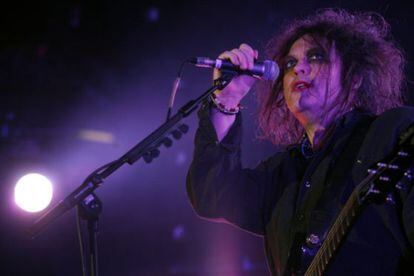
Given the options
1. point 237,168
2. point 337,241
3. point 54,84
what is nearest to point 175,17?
point 54,84

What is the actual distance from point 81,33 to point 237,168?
2438 millimetres

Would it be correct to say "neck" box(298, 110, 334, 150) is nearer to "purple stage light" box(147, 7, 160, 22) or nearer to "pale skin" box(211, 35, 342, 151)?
"pale skin" box(211, 35, 342, 151)

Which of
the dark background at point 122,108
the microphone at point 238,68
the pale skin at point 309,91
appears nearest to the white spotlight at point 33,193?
the dark background at point 122,108

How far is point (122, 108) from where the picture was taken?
451cm

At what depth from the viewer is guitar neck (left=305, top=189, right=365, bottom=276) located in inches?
60.7

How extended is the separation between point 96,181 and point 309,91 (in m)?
0.97

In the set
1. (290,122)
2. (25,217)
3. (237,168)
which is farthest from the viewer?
(25,217)

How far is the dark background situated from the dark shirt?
1.60 meters

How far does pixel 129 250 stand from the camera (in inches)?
178

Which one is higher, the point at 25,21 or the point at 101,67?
the point at 25,21

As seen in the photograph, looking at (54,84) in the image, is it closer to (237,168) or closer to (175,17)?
(175,17)

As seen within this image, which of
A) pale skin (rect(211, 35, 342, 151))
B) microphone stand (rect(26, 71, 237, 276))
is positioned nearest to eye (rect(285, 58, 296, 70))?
pale skin (rect(211, 35, 342, 151))

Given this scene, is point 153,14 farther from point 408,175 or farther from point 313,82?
point 408,175

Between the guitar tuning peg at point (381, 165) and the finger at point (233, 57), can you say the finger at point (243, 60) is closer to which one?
the finger at point (233, 57)
